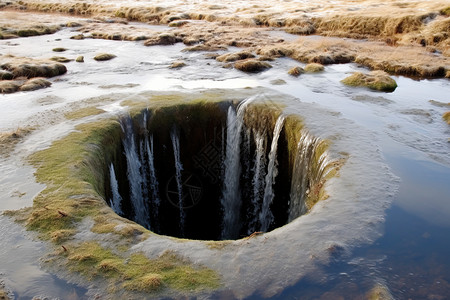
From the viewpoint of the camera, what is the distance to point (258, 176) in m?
20.5

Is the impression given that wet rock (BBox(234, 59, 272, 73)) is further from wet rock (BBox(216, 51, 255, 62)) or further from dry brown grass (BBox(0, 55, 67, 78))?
dry brown grass (BBox(0, 55, 67, 78))

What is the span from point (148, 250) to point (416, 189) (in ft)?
30.6

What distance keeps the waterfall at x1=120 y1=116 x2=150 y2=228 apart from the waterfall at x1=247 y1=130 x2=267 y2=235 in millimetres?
5580

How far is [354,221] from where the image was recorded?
1116 cm

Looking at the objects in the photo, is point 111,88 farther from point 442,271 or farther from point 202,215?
point 442,271

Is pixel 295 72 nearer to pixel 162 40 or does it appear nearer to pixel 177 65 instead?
pixel 177 65

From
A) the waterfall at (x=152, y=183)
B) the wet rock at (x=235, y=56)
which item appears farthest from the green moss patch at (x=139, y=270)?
the wet rock at (x=235, y=56)

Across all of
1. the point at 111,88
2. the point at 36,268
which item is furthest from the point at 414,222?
the point at 111,88

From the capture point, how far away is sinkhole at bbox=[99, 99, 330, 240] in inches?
741

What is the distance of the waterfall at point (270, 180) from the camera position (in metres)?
19.2

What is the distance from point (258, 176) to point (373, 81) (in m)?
12.7

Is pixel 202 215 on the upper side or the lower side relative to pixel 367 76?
lower

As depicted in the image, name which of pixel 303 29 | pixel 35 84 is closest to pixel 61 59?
pixel 35 84

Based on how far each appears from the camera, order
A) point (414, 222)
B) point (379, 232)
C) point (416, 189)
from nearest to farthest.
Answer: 1. point (379, 232)
2. point (414, 222)
3. point (416, 189)
